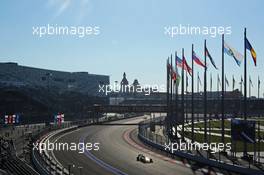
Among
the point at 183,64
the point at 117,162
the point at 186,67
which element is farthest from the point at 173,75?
the point at 117,162

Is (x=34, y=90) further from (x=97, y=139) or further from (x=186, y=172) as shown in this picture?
(x=186, y=172)

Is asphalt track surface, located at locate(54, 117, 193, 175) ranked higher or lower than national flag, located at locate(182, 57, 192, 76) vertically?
lower

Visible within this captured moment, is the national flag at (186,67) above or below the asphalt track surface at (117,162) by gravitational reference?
above

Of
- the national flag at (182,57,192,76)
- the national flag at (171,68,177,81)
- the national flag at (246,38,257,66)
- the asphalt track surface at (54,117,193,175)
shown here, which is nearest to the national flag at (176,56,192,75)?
the national flag at (182,57,192,76)

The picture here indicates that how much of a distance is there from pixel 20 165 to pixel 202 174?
19948 mm

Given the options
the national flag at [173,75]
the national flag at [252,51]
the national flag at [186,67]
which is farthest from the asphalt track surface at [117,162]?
the national flag at [252,51]

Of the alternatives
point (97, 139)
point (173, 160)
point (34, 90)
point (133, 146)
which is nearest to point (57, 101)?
point (34, 90)

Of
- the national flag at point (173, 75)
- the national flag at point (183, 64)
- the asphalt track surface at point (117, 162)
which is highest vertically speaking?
the national flag at point (183, 64)

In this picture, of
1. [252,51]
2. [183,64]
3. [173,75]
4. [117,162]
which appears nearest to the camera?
[252,51]

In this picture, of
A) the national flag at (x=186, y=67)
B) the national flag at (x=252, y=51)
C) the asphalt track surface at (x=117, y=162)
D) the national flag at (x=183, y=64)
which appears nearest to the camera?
the asphalt track surface at (x=117, y=162)

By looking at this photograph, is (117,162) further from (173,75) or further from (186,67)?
(173,75)

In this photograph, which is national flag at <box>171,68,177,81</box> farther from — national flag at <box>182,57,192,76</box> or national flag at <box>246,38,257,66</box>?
national flag at <box>246,38,257,66</box>

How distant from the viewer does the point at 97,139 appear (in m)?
81.0

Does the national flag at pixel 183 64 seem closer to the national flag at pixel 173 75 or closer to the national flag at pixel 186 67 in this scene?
the national flag at pixel 186 67
